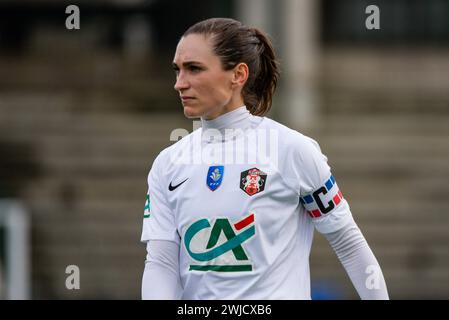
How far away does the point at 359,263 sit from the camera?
4574 millimetres

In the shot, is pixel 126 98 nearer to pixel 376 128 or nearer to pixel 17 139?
pixel 17 139

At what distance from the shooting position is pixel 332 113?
1524 cm

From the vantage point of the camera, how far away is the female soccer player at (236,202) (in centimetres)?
450

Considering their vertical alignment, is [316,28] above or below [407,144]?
above

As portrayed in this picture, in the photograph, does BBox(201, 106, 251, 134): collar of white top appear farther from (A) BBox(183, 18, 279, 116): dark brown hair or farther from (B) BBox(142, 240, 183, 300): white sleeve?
(B) BBox(142, 240, 183, 300): white sleeve

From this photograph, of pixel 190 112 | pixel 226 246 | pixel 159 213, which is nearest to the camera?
pixel 226 246

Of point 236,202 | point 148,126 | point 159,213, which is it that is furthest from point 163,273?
point 148,126

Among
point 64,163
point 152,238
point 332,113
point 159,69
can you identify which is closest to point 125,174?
point 64,163

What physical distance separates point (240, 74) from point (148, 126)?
10.3m

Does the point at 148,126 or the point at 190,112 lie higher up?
the point at 190,112

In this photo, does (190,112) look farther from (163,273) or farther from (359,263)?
(359,263)
